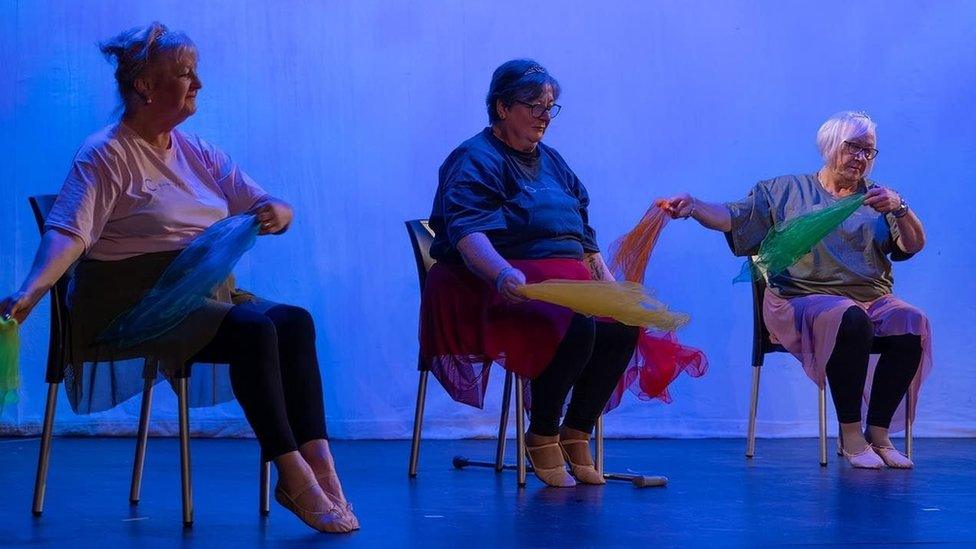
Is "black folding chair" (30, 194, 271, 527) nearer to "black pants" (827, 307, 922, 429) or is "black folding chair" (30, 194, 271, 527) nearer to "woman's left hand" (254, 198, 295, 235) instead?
"woman's left hand" (254, 198, 295, 235)

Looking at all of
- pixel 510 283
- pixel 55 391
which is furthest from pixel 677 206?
pixel 55 391

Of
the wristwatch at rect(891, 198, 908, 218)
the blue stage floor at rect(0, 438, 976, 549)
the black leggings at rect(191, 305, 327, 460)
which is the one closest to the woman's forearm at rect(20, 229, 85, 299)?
the black leggings at rect(191, 305, 327, 460)

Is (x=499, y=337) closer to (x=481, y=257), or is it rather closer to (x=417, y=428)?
(x=481, y=257)

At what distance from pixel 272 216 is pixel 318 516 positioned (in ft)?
2.29

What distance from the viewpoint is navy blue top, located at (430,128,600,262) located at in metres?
3.41

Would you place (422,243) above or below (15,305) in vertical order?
above

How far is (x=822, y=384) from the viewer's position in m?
4.23

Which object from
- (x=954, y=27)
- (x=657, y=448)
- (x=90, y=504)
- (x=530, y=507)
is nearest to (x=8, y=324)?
(x=90, y=504)

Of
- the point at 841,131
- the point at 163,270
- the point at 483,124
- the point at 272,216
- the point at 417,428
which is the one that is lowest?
the point at 417,428

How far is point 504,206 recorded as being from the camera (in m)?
3.49

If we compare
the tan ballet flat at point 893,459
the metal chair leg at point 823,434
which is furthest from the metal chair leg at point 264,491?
the tan ballet flat at point 893,459

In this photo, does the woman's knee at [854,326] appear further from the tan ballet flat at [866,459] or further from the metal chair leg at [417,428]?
the metal chair leg at [417,428]

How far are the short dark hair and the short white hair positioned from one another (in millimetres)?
1250

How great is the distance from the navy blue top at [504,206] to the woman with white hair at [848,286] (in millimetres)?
710
